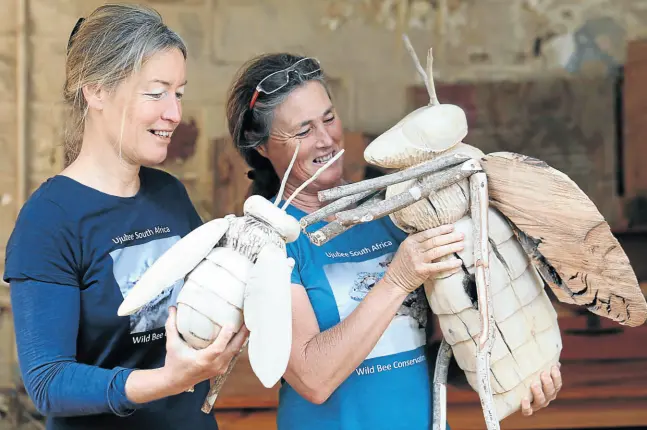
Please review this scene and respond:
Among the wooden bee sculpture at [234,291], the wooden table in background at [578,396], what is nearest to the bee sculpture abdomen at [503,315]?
the wooden bee sculpture at [234,291]

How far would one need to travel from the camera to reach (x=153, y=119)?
1.36m

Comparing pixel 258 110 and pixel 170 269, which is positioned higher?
pixel 258 110

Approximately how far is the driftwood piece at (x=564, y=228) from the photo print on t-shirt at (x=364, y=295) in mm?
255

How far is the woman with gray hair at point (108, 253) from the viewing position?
1.21 meters

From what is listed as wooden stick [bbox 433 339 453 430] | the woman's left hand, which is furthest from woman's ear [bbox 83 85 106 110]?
the woman's left hand

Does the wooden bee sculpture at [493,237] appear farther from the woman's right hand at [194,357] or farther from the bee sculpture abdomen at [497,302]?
the woman's right hand at [194,357]

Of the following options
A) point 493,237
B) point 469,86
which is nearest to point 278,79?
point 493,237

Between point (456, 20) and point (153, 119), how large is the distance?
2171 mm

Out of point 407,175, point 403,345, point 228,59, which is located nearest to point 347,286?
point 403,345

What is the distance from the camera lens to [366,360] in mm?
1480

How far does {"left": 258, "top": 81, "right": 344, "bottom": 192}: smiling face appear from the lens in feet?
5.28

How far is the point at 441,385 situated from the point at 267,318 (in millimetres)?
471

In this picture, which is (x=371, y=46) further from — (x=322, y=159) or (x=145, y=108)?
(x=145, y=108)

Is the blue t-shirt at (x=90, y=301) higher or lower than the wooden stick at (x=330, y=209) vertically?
lower
